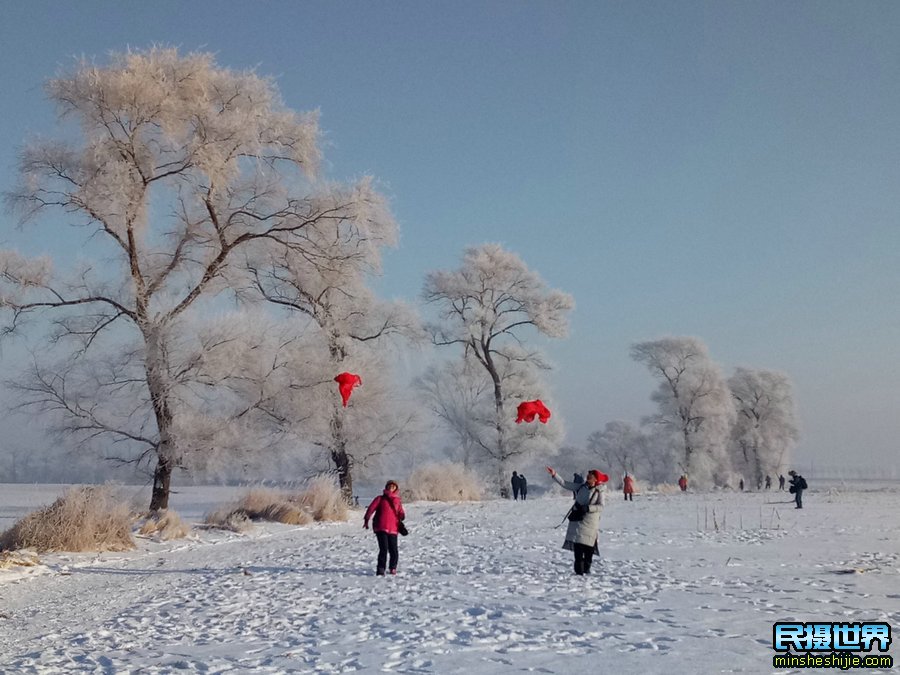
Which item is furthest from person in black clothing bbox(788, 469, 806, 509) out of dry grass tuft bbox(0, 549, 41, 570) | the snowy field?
dry grass tuft bbox(0, 549, 41, 570)

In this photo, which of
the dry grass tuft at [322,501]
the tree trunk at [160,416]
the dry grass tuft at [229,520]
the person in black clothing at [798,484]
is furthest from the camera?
the person in black clothing at [798,484]

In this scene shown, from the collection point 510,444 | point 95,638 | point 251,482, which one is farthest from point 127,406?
point 510,444

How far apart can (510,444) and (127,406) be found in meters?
23.9

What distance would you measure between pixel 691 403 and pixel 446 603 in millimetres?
47382

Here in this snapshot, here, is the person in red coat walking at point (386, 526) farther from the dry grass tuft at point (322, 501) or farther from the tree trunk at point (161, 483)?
the dry grass tuft at point (322, 501)

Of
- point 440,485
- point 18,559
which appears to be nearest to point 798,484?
point 440,485

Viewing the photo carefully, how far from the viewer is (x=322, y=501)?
22.2 meters

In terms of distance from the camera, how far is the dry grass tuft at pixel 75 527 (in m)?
14.2

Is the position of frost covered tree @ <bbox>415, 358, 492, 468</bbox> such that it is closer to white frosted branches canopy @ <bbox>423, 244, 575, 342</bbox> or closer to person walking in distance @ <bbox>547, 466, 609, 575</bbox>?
white frosted branches canopy @ <bbox>423, 244, 575, 342</bbox>

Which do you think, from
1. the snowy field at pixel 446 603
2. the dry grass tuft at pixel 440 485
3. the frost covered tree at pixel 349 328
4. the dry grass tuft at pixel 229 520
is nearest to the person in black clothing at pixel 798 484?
the snowy field at pixel 446 603

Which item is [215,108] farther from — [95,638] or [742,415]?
[742,415]

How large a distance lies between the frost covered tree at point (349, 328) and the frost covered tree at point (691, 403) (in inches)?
1119

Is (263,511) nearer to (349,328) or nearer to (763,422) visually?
(349,328)

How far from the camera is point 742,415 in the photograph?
62875 millimetres
